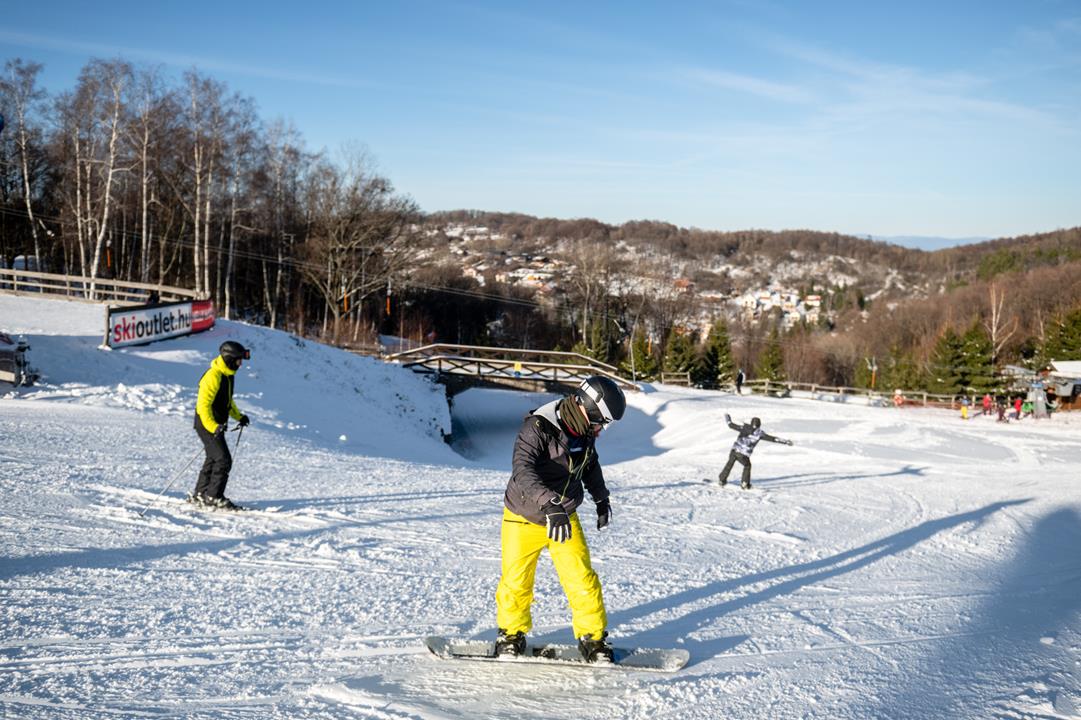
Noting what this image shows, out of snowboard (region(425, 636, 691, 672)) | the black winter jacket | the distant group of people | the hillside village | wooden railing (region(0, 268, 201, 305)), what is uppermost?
the hillside village

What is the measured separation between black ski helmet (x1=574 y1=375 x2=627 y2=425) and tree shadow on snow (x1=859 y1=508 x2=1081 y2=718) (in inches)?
87.3

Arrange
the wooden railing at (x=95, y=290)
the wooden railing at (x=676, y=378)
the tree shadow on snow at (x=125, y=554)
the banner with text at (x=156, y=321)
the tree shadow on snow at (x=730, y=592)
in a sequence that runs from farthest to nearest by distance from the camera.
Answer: the wooden railing at (x=676, y=378)
the wooden railing at (x=95, y=290)
the banner with text at (x=156, y=321)
the tree shadow on snow at (x=125, y=554)
the tree shadow on snow at (x=730, y=592)

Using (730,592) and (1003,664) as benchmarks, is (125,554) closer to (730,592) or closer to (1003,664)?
(730,592)

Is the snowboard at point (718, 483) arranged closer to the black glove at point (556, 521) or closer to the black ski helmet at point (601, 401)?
the black ski helmet at point (601, 401)

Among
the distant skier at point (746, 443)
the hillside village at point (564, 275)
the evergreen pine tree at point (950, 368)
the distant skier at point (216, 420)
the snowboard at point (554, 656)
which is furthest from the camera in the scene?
the hillside village at point (564, 275)

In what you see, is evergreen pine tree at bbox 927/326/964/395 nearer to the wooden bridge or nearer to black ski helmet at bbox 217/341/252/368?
the wooden bridge

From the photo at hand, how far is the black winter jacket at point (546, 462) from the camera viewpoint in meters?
4.56

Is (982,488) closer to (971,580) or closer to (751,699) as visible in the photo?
(971,580)

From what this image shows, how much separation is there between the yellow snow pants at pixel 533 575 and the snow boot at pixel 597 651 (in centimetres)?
4

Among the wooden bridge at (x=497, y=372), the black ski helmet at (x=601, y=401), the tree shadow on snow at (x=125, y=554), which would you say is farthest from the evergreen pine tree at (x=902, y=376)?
the black ski helmet at (x=601, y=401)

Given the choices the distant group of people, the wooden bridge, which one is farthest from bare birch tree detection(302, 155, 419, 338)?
the distant group of people

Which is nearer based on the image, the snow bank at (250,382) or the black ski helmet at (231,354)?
the black ski helmet at (231,354)

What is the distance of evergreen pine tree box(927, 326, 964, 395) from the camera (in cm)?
5113

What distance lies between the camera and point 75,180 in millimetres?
34312
